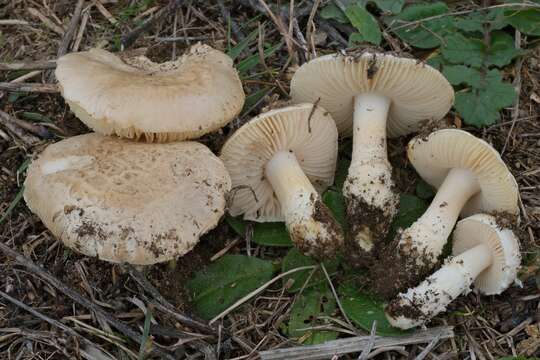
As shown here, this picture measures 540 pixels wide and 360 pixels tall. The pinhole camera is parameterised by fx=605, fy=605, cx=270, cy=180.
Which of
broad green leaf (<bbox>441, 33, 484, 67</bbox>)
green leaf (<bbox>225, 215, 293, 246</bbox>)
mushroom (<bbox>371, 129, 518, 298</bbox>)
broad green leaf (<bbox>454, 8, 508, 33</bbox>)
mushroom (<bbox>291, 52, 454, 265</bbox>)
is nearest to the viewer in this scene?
mushroom (<bbox>371, 129, 518, 298</bbox>)

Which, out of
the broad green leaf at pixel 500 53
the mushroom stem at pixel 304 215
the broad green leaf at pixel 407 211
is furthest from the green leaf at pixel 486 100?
the mushroom stem at pixel 304 215

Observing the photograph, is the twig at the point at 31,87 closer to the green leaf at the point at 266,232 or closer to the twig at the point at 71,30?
the twig at the point at 71,30

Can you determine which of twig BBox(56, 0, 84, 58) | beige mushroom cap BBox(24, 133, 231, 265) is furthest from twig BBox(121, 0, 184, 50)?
beige mushroom cap BBox(24, 133, 231, 265)

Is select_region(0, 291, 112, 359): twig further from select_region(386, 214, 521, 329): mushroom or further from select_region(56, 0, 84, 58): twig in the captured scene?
select_region(56, 0, 84, 58): twig

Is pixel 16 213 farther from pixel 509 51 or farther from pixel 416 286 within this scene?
pixel 509 51

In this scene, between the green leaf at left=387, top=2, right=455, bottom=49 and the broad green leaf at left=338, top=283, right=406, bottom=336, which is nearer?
the broad green leaf at left=338, top=283, right=406, bottom=336

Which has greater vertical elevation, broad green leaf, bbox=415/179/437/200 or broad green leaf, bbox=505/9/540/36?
broad green leaf, bbox=505/9/540/36

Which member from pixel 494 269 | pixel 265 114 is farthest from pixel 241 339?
pixel 494 269

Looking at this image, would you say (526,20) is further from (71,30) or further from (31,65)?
(31,65)
